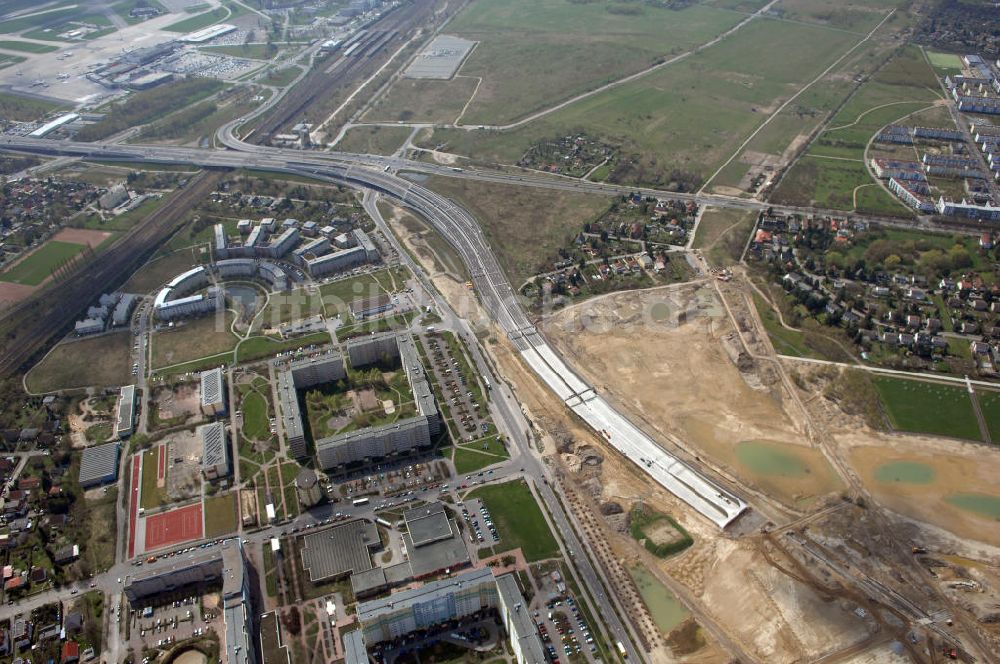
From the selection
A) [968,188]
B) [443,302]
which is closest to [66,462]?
[443,302]

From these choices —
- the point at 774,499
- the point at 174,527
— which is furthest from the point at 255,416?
the point at 774,499

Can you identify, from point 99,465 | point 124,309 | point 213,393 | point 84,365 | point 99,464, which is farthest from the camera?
point 124,309

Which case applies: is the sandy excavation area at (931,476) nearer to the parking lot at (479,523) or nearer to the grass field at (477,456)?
the grass field at (477,456)

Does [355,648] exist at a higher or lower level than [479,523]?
higher

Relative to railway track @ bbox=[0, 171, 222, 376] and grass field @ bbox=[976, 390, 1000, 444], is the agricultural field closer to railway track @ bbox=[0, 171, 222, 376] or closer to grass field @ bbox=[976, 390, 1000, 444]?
railway track @ bbox=[0, 171, 222, 376]

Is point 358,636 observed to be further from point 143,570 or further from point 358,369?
point 358,369

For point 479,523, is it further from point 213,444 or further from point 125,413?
point 125,413
